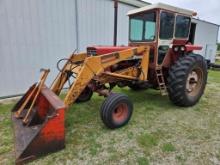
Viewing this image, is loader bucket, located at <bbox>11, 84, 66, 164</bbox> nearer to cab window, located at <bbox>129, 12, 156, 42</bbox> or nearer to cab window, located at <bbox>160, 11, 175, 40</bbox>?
cab window, located at <bbox>129, 12, 156, 42</bbox>

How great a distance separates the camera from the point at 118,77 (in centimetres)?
350

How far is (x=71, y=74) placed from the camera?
346cm

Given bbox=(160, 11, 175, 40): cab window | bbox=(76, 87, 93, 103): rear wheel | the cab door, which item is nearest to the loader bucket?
bbox=(76, 87, 93, 103): rear wheel

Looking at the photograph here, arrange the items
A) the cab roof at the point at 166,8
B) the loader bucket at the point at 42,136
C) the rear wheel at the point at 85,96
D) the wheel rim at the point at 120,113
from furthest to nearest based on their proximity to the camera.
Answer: the rear wheel at the point at 85,96
the cab roof at the point at 166,8
the wheel rim at the point at 120,113
the loader bucket at the point at 42,136

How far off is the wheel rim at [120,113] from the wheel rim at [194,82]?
184 centimetres

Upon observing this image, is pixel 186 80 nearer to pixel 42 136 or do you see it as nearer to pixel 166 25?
pixel 166 25

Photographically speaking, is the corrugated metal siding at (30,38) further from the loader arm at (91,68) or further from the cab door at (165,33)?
the cab door at (165,33)

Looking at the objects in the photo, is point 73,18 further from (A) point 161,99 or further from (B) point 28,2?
(A) point 161,99

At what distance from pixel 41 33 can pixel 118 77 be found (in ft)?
9.72

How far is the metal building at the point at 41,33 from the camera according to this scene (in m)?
4.56

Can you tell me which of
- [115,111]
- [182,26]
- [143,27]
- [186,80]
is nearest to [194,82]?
[186,80]

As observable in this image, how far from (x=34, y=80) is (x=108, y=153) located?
3.74 m

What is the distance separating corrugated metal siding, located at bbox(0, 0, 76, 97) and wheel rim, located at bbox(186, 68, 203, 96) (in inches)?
149

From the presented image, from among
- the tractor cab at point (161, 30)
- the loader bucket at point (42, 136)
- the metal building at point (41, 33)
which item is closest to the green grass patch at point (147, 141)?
the loader bucket at point (42, 136)
